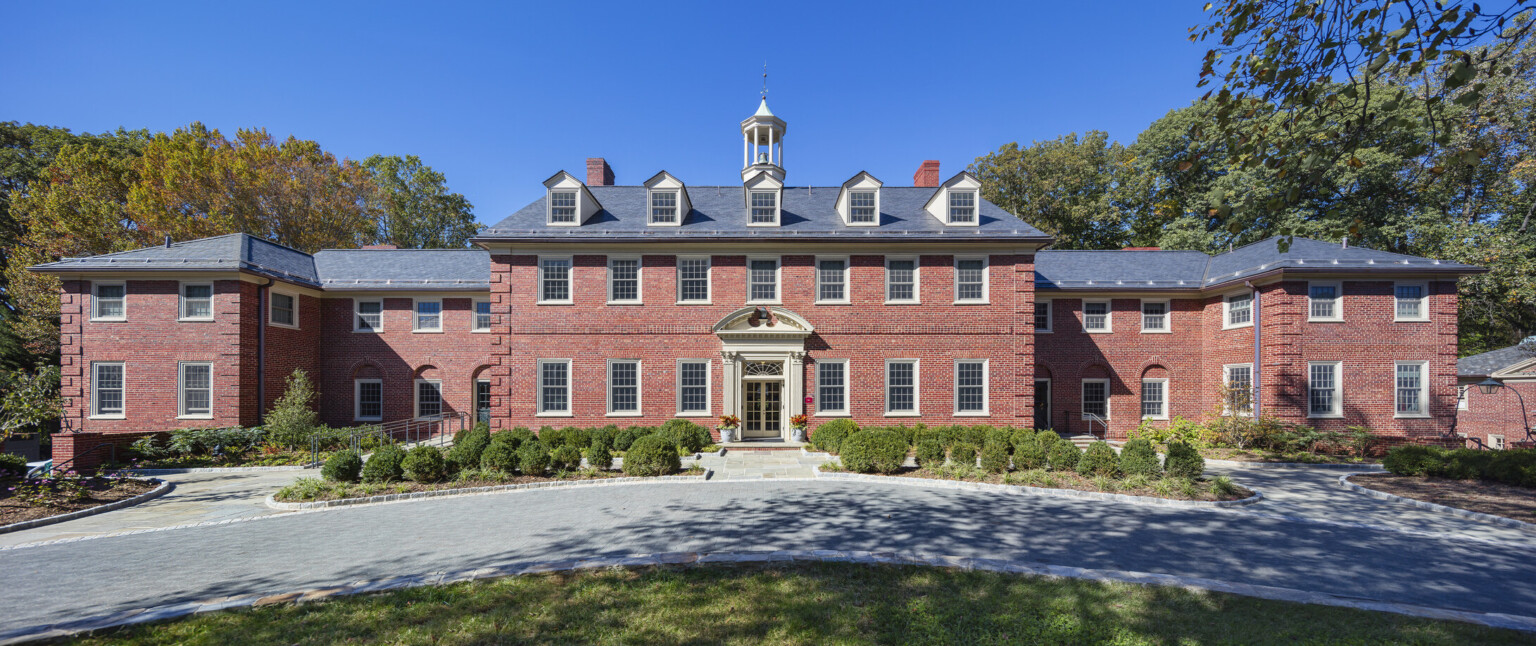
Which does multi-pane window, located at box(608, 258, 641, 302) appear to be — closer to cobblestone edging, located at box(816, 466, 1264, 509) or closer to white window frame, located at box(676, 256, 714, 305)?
white window frame, located at box(676, 256, 714, 305)

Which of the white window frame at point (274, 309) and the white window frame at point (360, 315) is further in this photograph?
the white window frame at point (360, 315)

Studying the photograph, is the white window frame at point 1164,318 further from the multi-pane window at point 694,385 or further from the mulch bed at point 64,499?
the mulch bed at point 64,499

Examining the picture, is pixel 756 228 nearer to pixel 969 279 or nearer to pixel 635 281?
pixel 635 281

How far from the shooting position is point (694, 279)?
64.0ft

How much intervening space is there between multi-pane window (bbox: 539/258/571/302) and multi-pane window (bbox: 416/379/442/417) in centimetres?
703

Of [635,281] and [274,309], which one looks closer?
[635,281]

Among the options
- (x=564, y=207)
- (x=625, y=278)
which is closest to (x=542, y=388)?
(x=625, y=278)

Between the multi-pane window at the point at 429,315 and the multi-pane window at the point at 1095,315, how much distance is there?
2500cm

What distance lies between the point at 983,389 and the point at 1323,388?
10710mm

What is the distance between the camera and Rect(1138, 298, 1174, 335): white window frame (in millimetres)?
22172

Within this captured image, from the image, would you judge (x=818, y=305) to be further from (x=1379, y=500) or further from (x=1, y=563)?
(x=1, y=563)

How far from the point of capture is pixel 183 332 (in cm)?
1894

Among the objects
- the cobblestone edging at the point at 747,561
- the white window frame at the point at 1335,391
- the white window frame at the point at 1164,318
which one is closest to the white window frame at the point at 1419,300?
the white window frame at the point at 1335,391

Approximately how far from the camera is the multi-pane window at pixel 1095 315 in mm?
22406
